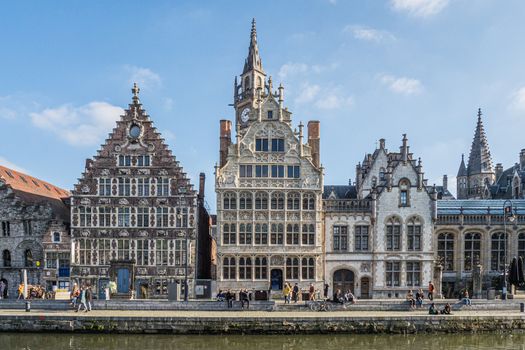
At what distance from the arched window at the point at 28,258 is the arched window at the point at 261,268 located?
64.0 ft

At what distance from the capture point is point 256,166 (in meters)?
45.4

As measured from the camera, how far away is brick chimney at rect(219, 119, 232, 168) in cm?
4828

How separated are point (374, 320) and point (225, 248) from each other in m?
15.9

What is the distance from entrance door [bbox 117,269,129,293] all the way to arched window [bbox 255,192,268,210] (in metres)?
11.7

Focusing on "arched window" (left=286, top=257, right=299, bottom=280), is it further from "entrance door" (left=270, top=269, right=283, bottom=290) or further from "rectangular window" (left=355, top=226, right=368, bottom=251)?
"rectangular window" (left=355, top=226, right=368, bottom=251)

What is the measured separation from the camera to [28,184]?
53.0 meters

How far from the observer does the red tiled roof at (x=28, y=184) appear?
49.3 m

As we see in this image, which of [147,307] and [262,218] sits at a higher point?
[262,218]

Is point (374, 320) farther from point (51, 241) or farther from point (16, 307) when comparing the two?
point (51, 241)

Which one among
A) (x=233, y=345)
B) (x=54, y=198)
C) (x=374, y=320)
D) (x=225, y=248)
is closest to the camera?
(x=233, y=345)

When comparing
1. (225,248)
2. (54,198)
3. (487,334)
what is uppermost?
(54,198)

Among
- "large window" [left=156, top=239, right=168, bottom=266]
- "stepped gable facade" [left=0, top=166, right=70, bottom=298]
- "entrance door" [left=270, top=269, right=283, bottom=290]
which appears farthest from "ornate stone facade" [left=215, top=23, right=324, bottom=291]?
"stepped gable facade" [left=0, top=166, right=70, bottom=298]

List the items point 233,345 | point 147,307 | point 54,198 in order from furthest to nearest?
point 54,198 → point 147,307 → point 233,345

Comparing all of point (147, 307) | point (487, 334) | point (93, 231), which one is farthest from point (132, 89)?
point (487, 334)
